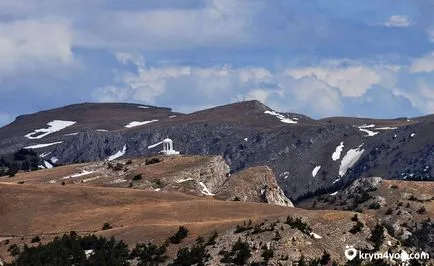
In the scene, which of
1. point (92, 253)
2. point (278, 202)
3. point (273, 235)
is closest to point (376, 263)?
point (273, 235)

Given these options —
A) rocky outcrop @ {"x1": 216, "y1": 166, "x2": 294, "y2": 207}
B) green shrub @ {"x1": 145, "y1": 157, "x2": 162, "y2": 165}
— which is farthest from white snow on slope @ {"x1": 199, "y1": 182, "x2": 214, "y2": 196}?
green shrub @ {"x1": 145, "y1": 157, "x2": 162, "y2": 165}

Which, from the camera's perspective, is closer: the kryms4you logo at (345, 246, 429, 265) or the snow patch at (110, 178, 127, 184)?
the kryms4you logo at (345, 246, 429, 265)

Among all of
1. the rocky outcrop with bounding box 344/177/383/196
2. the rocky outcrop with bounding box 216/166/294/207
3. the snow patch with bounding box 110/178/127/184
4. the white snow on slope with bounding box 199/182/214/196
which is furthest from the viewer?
the rocky outcrop with bounding box 344/177/383/196

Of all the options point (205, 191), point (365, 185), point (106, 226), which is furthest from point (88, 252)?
point (365, 185)

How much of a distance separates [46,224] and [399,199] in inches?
2843

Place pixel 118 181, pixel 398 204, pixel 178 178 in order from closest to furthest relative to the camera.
A: pixel 178 178
pixel 118 181
pixel 398 204

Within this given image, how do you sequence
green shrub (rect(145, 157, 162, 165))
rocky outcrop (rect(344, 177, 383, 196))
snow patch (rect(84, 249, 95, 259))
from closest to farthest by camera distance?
1. snow patch (rect(84, 249, 95, 259))
2. green shrub (rect(145, 157, 162, 165))
3. rocky outcrop (rect(344, 177, 383, 196))

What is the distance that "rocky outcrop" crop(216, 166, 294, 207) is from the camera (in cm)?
12250

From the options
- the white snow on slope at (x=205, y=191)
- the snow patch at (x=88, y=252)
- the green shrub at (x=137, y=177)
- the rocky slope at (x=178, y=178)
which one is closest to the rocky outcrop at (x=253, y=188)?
the rocky slope at (x=178, y=178)

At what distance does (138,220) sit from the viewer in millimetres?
92062

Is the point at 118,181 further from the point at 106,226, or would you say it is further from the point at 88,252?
the point at 88,252

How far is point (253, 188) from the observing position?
126 m

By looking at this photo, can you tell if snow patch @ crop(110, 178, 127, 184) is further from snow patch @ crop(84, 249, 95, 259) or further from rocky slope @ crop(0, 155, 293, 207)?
snow patch @ crop(84, 249, 95, 259)

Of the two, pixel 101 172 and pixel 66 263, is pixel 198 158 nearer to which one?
pixel 101 172
